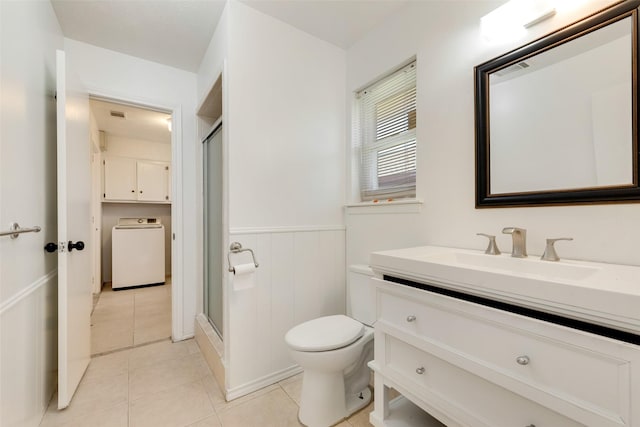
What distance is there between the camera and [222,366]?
1720 mm

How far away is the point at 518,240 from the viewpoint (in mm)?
1140

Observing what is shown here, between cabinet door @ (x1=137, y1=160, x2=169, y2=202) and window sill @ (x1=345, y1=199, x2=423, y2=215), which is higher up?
cabinet door @ (x1=137, y1=160, x2=169, y2=202)

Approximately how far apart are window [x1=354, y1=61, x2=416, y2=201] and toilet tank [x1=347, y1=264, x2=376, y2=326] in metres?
0.59

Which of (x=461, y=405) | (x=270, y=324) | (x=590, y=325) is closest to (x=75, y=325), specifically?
(x=270, y=324)

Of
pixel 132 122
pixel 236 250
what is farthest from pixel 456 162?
pixel 132 122

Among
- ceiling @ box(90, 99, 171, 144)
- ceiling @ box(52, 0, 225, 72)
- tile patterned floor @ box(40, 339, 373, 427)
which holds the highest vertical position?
ceiling @ box(52, 0, 225, 72)

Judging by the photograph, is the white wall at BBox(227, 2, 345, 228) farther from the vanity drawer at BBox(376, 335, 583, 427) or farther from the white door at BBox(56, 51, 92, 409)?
the vanity drawer at BBox(376, 335, 583, 427)

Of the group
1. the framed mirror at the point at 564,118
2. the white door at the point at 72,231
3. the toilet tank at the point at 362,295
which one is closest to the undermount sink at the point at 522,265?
the framed mirror at the point at 564,118

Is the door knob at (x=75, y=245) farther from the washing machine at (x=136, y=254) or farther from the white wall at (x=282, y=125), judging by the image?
the washing machine at (x=136, y=254)

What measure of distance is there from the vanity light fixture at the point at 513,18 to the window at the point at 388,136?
19.2 inches

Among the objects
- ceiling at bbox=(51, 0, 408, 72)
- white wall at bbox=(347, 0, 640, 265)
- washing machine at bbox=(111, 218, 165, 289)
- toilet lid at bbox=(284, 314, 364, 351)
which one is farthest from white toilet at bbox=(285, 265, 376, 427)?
washing machine at bbox=(111, 218, 165, 289)

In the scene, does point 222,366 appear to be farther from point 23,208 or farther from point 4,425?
point 23,208

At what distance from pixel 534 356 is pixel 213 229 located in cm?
214

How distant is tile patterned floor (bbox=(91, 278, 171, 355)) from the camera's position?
7.82ft
